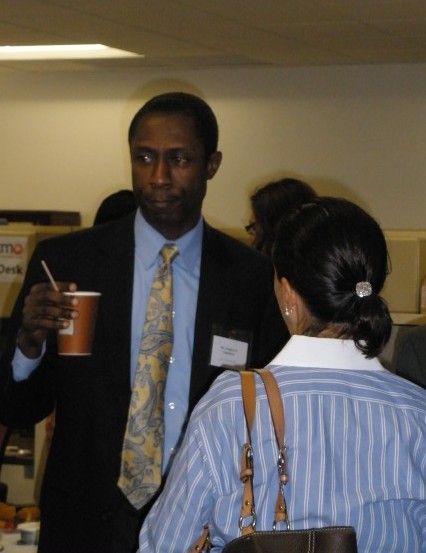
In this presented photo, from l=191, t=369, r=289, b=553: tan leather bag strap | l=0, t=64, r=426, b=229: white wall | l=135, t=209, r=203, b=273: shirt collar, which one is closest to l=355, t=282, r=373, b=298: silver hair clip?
l=191, t=369, r=289, b=553: tan leather bag strap

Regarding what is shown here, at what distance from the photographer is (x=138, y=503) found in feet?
6.90

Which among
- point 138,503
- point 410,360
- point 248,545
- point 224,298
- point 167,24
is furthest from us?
point 167,24

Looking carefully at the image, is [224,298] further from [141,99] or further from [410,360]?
[141,99]

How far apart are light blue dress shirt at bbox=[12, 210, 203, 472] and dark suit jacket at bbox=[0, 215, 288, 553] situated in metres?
0.02

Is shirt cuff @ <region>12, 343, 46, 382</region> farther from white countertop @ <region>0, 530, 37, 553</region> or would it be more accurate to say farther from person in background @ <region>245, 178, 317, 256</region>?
person in background @ <region>245, 178, 317, 256</region>

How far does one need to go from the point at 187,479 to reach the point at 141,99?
8.00 meters

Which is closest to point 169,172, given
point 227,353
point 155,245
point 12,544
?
point 155,245

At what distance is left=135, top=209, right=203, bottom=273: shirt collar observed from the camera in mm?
2295

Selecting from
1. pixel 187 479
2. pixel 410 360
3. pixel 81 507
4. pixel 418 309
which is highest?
pixel 418 309

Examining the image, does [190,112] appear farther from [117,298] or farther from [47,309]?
[47,309]

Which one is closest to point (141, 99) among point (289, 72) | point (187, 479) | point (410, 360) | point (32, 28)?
point (289, 72)

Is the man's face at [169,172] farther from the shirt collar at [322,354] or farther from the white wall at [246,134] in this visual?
the white wall at [246,134]

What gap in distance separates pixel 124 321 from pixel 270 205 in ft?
6.24

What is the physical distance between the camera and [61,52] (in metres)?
8.18
